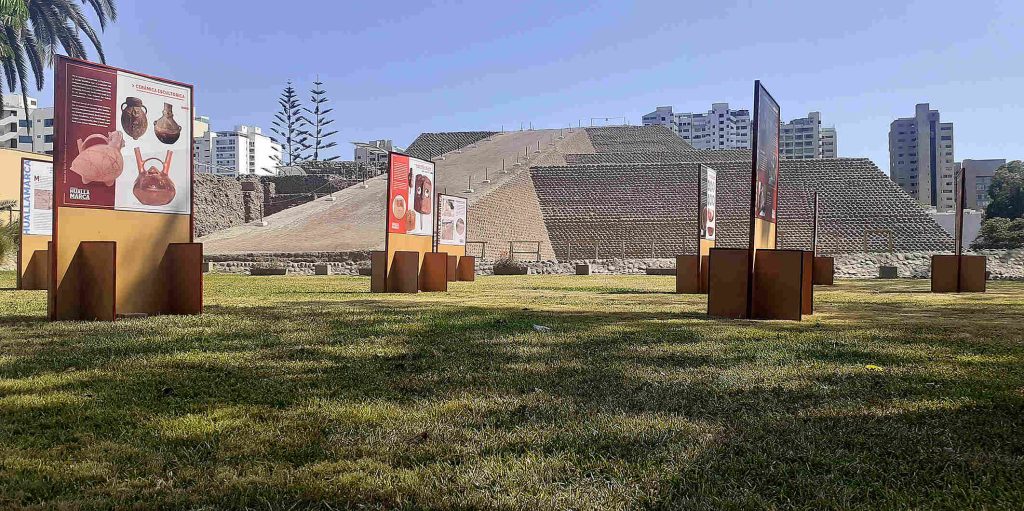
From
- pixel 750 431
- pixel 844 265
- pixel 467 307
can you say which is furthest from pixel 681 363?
pixel 844 265

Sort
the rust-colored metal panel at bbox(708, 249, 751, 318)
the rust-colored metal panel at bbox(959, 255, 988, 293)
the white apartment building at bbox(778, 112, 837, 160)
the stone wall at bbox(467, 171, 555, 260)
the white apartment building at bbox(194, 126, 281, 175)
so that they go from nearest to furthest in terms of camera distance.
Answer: the rust-colored metal panel at bbox(708, 249, 751, 318) < the rust-colored metal panel at bbox(959, 255, 988, 293) < the stone wall at bbox(467, 171, 555, 260) < the white apartment building at bbox(778, 112, 837, 160) < the white apartment building at bbox(194, 126, 281, 175)

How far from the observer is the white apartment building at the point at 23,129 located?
6531cm

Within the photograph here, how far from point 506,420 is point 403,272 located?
912cm

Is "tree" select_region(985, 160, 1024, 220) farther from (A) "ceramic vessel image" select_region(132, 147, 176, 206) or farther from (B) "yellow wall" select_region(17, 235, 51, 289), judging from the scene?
(A) "ceramic vessel image" select_region(132, 147, 176, 206)

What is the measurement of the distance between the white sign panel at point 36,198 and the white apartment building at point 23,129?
175 feet

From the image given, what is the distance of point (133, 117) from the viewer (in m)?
7.16

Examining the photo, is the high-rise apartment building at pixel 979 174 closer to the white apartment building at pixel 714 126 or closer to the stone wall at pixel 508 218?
the white apartment building at pixel 714 126

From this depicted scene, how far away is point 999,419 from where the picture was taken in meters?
2.97

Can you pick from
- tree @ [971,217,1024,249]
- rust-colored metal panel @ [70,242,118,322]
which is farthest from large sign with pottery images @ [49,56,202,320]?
tree @ [971,217,1024,249]

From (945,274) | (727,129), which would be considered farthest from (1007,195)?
(727,129)

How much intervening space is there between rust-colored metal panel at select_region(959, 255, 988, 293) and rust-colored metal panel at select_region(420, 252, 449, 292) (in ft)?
30.8

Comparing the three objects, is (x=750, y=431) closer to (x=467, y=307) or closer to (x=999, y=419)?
(x=999, y=419)

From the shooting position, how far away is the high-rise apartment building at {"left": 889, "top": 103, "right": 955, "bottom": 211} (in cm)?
9138

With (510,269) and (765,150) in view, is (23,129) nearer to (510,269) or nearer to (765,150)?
(510,269)
